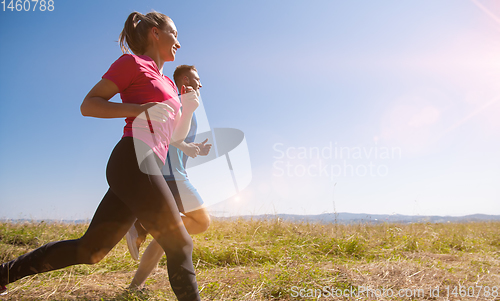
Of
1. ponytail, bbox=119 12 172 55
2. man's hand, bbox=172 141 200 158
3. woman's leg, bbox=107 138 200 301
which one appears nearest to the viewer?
woman's leg, bbox=107 138 200 301

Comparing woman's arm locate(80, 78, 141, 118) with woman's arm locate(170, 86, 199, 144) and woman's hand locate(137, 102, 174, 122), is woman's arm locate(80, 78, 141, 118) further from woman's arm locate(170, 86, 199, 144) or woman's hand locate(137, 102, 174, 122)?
woman's arm locate(170, 86, 199, 144)

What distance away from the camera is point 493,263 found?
3.91 metres

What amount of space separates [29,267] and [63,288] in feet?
3.82

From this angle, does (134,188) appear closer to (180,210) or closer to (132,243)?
(180,210)

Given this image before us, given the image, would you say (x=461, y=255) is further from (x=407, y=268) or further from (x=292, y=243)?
(x=292, y=243)

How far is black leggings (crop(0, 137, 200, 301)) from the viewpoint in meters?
1.57

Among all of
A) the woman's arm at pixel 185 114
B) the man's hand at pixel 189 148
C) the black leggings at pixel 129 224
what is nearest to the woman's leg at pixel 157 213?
the black leggings at pixel 129 224

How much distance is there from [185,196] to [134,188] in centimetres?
95

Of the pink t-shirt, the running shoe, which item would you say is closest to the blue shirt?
the running shoe

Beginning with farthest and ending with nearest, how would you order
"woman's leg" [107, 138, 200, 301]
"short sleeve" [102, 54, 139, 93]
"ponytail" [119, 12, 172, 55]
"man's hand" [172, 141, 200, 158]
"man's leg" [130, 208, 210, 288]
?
1. "man's leg" [130, 208, 210, 288]
2. "man's hand" [172, 141, 200, 158]
3. "ponytail" [119, 12, 172, 55]
4. "short sleeve" [102, 54, 139, 93]
5. "woman's leg" [107, 138, 200, 301]

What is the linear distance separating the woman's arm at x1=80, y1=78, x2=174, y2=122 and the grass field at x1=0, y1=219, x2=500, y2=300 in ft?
4.87

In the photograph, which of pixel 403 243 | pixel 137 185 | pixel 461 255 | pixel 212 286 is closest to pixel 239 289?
pixel 212 286

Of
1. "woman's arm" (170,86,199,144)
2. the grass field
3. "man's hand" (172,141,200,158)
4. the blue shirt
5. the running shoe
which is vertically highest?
"woman's arm" (170,86,199,144)

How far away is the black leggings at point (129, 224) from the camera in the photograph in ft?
5.14
